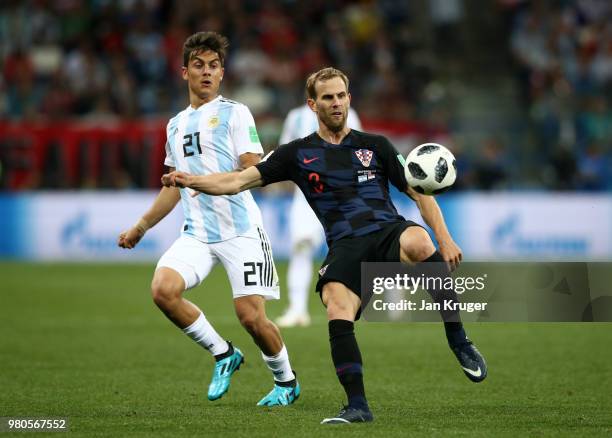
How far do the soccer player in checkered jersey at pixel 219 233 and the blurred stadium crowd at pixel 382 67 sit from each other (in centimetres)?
1254

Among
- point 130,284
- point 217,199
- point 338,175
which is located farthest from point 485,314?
point 130,284

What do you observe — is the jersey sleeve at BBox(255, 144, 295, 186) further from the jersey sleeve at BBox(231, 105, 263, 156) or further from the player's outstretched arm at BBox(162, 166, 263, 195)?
the jersey sleeve at BBox(231, 105, 263, 156)

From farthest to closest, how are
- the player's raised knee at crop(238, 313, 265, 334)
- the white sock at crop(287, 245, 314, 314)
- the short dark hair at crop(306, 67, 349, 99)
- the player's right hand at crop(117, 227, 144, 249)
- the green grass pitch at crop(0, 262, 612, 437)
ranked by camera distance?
the white sock at crop(287, 245, 314, 314) < the player's right hand at crop(117, 227, 144, 249) < the player's raised knee at crop(238, 313, 265, 334) < the short dark hair at crop(306, 67, 349, 99) < the green grass pitch at crop(0, 262, 612, 437)

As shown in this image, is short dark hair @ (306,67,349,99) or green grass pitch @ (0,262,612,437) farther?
short dark hair @ (306,67,349,99)

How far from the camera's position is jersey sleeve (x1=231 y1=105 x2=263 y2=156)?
7680mm

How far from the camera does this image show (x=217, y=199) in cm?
771

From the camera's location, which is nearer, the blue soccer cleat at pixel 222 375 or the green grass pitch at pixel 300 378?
the green grass pitch at pixel 300 378

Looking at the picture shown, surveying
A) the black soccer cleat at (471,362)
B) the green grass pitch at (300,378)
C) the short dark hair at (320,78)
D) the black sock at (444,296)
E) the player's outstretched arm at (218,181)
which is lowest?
the green grass pitch at (300,378)

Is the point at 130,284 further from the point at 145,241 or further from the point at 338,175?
the point at 338,175

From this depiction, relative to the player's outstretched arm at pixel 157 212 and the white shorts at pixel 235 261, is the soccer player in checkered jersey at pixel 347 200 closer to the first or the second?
the white shorts at pixel 235 261

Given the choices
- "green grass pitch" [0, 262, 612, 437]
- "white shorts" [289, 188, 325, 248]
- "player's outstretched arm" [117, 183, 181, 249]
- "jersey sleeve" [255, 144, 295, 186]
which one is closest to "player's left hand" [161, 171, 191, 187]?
"jersey sleeve" [255, 144, 295, 186]

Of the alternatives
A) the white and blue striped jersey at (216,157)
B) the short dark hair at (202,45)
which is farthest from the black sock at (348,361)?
the short dark hair at (202,45)

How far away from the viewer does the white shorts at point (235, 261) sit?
7633 mm

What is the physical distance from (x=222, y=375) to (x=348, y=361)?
131cm
